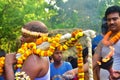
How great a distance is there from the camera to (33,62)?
3695 mm

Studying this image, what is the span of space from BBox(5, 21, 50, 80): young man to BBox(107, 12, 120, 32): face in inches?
34.1

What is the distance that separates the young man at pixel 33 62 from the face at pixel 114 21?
865mm

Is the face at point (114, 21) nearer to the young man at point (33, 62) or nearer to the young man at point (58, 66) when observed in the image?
the young man at point (33, 62)

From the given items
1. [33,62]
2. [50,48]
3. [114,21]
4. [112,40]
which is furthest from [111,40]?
[33,62]

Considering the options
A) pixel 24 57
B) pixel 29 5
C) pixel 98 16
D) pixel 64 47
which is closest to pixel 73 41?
pixel 64 47

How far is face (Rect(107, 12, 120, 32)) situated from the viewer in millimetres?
4445

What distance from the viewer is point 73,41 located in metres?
3.67

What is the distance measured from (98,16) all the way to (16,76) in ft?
102

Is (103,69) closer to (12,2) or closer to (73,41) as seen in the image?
(73,41)

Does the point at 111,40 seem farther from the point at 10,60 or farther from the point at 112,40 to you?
the point at 10,60

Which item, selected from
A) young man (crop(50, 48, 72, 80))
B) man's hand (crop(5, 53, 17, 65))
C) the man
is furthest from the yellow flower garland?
young man (crop(50, 48, 72, 80))

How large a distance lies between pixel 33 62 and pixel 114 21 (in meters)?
1.23

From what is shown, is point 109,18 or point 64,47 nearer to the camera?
point 64,47

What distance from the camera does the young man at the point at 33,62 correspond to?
3.68 m
